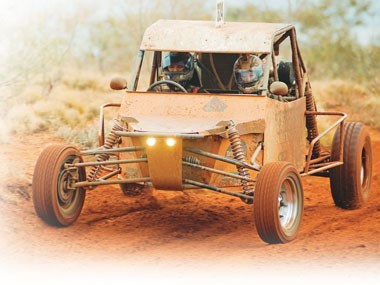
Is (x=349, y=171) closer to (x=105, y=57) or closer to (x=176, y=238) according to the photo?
(x=176, y=238)

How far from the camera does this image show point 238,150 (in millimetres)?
9758

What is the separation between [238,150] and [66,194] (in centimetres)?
197

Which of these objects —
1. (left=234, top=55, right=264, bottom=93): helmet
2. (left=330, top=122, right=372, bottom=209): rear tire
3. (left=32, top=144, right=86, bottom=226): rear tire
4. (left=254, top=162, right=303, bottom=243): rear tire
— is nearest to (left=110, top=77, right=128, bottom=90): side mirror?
(left=32, top=144, right=86, bottom=226): rear tire

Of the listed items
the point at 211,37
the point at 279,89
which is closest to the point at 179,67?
the point at 211,37

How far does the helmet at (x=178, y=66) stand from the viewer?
36.7 ft

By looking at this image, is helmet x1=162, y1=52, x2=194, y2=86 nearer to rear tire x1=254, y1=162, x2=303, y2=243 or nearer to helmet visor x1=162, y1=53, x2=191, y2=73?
helmet visor x1=162, y1=53, x2=191, y2=73

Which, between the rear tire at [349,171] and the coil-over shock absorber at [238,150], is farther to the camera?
the rear tire at [349,171]

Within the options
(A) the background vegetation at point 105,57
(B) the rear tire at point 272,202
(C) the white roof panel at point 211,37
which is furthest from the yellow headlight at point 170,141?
(A) the background vegetation at point 105,57

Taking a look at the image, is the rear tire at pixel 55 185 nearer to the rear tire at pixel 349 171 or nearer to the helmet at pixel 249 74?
the helmet at pixel 249 74

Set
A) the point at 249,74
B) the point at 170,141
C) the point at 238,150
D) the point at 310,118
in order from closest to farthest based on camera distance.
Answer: the point at 170,141 → the point at 238,150 → the point at 249,74 → the point at 310,118

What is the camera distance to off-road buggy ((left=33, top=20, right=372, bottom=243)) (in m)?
9.60

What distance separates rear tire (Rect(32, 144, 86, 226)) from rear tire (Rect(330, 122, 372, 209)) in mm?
3276

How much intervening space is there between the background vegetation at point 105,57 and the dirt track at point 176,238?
333 centimetres

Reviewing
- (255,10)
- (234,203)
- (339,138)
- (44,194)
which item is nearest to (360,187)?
(339,138)
